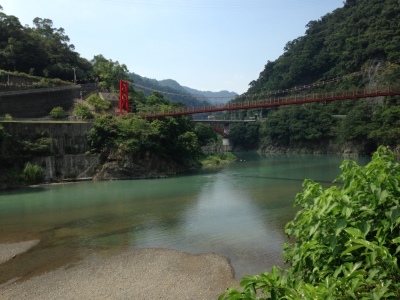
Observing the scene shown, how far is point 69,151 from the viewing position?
22047 millimetres

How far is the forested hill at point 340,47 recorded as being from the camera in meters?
40.7

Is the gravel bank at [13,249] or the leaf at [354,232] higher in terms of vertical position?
the leaf at [354,232]

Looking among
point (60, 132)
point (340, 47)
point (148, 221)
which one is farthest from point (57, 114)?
point (340, 47)

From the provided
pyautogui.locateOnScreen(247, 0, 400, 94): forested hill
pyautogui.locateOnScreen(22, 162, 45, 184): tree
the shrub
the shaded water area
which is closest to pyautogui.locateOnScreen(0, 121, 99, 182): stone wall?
pyautogui.locateOnScreen(22, 162, 45, 184): tree

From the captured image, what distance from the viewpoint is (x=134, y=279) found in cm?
644

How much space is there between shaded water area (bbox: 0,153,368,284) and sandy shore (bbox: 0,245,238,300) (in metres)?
0.44

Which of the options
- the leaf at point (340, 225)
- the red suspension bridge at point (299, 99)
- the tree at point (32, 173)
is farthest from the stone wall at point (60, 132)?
the leaf at point (340, 225)

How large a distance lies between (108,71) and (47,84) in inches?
351

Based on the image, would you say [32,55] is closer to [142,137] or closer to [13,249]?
[142,137]

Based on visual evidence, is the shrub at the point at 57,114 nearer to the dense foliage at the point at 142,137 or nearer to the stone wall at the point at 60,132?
the stone wall at the point at 60,132

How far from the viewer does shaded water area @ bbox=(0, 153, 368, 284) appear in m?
7.86

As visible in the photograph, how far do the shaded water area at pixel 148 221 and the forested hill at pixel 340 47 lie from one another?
30.4m

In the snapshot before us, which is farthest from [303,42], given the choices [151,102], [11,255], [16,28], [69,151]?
[11,255]

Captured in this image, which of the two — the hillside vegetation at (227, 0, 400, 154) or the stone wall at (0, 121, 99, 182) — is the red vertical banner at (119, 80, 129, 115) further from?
the hillside vegetation at (227, 0, 400, 154)
